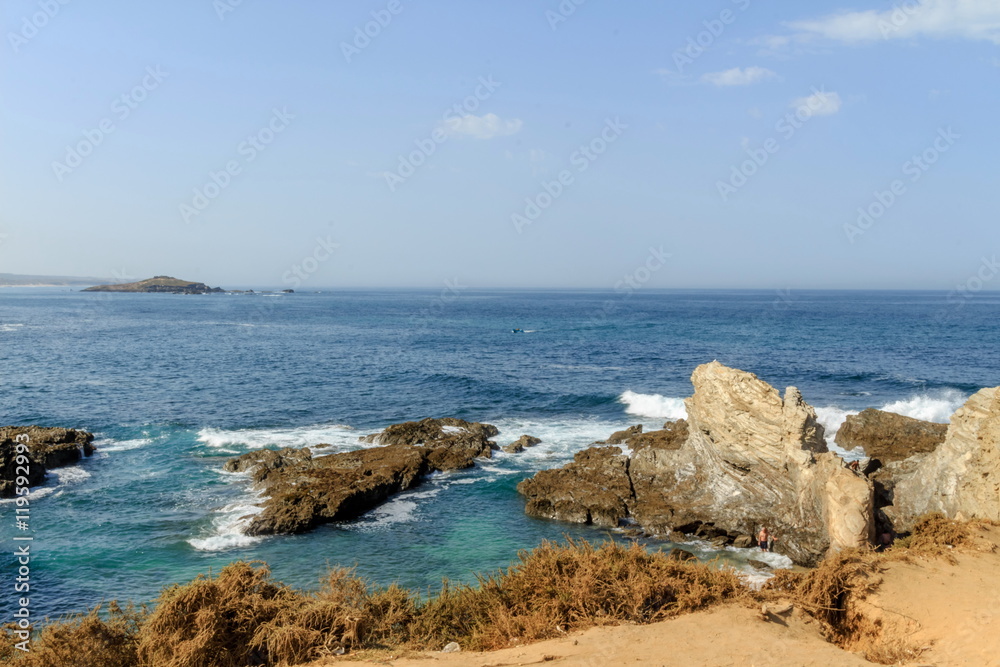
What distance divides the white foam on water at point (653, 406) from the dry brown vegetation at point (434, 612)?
24.7 meters

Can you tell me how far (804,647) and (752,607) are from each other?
144cm

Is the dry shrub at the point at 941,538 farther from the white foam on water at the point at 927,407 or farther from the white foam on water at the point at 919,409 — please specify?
the white foam on water at the point at 927,407

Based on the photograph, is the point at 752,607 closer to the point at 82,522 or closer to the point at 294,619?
the point at 294,619

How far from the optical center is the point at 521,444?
32.4m

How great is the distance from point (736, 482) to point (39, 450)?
29429 mm

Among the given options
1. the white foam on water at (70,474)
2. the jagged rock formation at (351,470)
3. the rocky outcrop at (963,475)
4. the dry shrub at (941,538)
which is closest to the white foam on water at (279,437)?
the jagged rock formation at (351,470)

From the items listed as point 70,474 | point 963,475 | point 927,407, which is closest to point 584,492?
point 963,475

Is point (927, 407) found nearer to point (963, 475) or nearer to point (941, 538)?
point (963, 475)

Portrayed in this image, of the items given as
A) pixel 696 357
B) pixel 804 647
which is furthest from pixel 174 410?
pixel 696 357

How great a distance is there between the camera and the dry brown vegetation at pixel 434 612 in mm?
11438

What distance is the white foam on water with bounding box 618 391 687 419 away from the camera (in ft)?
130

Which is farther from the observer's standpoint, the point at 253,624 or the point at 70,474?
the point at 70,474

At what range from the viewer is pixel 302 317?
11706 cm

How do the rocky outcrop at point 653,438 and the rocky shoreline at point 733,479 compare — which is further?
the rocky outcrop at point 653,438
